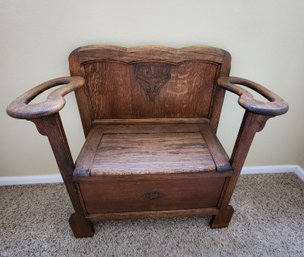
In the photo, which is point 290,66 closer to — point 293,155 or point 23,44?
point 293,155

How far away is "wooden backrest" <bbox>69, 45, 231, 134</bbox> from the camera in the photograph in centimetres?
86

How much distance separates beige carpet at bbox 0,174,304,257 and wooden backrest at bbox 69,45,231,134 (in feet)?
1.70

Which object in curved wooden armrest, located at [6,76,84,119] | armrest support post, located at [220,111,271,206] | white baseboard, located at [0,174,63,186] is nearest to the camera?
curved wooden armrest, located at [6,76,84,119]

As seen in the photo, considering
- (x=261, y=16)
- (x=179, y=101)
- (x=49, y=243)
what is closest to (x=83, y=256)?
(x=49, y=243)

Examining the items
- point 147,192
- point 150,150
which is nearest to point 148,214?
point 147,192

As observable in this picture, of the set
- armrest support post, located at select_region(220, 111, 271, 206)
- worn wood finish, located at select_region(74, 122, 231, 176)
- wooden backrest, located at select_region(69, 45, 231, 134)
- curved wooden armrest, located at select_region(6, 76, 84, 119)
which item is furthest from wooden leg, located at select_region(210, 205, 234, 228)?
curved wooden armrest, located at select_region(6, 76, 84, 119)

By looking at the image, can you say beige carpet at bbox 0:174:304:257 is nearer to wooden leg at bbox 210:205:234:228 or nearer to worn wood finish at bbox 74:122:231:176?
wooden leg at bbox 210:205:234:228

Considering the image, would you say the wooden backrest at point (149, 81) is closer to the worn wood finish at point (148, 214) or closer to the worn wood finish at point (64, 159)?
the worn wood finish at point (64, 159)

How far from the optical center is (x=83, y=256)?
2.93ft

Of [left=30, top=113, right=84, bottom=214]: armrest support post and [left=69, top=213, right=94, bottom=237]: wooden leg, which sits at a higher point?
[left=30, top=113, right=84, bottom=214]: armrest support post

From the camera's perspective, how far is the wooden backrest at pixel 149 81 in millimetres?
864

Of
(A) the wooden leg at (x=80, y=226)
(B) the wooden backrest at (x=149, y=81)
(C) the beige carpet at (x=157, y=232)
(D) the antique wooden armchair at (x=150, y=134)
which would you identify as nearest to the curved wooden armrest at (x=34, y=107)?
(D) the antique wooden armchair at (x=150, y=134)

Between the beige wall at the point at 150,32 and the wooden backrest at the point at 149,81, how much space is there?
0.08m

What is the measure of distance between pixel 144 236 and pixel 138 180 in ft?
1.21
